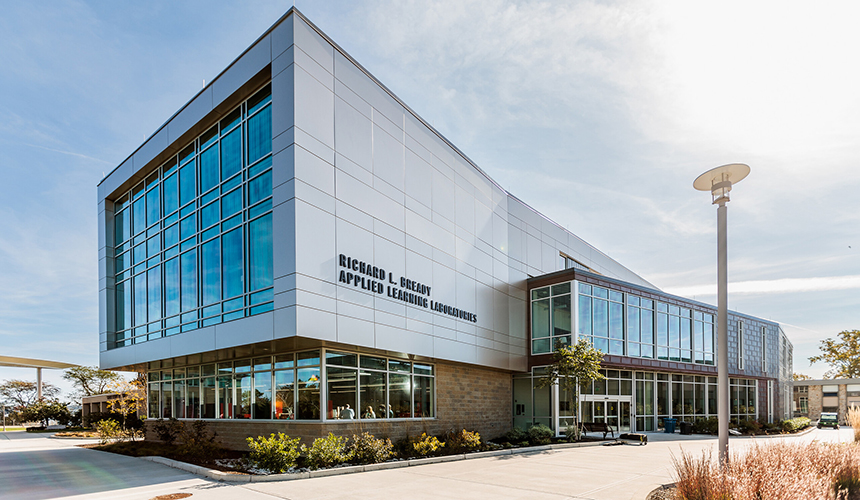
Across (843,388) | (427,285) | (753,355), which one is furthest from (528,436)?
(843,388)

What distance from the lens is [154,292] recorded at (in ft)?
73.2

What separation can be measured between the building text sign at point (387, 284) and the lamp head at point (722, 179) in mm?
10178

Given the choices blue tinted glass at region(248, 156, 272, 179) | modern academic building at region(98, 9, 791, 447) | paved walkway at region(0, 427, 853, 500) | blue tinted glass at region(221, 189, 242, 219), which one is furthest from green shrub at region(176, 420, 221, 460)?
blue tinted glass at region(248, 156, 272, 179)

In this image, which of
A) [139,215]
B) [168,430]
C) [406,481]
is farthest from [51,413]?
[406,481]

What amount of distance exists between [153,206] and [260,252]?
9.28 metres

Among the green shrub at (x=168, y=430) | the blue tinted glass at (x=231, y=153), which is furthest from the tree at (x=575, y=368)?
the blue tinted glass at (x=231, y=153)

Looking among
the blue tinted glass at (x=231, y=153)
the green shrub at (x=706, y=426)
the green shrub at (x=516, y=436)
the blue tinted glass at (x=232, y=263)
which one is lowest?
the green shrub at (x=706, y=426)

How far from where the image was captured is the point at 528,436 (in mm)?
22875

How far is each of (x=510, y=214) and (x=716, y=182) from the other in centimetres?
1826

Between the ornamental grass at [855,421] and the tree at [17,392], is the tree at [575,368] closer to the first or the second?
the ornamental grass at [855,421]

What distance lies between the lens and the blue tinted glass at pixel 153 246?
73.8ft

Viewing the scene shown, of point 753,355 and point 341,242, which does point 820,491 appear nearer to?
point 341,242

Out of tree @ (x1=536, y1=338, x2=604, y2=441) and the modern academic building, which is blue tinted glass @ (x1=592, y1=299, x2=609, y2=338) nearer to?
the modern academic building

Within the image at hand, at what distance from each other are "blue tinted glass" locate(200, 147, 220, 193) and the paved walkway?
918 centimetres
